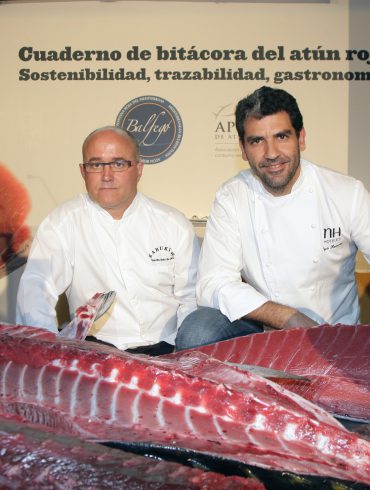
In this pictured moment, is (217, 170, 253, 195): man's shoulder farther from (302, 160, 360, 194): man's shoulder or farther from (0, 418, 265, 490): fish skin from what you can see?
(0, 418, 265, 490): fish skin

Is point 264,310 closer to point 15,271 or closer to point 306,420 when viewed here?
point 306,420

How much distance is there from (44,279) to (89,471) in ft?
6.78

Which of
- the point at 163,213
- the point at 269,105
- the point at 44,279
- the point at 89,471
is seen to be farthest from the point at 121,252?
the point at 89,471

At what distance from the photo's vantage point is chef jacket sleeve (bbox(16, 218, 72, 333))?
10.0 feet

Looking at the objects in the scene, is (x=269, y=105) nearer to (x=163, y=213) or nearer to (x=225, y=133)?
(x=163, y=213)

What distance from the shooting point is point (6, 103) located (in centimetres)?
516

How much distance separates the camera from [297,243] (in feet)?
11.1

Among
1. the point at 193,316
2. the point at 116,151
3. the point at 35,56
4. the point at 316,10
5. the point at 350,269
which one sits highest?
the point at 316,10

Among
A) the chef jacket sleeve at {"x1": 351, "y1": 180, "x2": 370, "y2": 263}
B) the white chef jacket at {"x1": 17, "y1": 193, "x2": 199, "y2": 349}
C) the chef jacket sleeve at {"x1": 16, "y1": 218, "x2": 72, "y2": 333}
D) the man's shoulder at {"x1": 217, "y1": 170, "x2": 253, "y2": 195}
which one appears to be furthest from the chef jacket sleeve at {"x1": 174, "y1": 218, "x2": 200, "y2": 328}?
the chef jacket sleeve at {"x1": 351, "y1": 180, "x2": 370, "y2": 263}

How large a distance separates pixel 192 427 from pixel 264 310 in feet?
5.27

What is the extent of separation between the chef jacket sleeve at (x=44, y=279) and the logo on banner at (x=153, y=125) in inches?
71.3

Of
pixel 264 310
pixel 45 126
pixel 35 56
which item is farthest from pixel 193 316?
pixel 35 56

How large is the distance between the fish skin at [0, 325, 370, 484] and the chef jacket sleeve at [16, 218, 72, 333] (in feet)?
3.84

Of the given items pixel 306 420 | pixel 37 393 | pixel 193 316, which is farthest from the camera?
pixel 193 316
